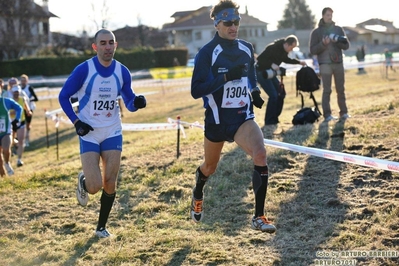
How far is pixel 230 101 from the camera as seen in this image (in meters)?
6.15

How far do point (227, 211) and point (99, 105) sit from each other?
2084 millimetres

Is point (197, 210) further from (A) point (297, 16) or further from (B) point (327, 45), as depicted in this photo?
(A) point (297, 16)

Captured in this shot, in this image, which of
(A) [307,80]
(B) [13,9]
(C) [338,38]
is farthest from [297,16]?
(C) [338,38]

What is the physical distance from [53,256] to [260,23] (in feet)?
294

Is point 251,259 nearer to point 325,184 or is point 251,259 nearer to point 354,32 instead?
point 325,184

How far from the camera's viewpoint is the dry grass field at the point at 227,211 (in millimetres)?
6105

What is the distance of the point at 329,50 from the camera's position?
38.9 feet

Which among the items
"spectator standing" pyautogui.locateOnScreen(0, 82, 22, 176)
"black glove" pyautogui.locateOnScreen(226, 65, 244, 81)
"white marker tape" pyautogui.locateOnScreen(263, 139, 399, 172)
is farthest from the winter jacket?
"black glove" pyautogui.locateOnScreen(226, 65, 244, 81)

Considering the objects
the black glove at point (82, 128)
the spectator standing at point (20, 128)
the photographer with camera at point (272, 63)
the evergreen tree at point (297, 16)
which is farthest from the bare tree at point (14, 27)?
the evergreen tree at point (297, 16)

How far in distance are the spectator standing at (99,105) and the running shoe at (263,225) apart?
174cm

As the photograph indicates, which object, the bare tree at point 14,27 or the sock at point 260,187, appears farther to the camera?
the bare tree at point 14,27

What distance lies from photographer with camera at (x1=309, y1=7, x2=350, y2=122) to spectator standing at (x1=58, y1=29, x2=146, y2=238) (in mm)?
5944

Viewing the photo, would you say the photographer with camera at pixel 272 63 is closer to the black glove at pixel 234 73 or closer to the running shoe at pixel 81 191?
the running shoe at pixel 81 191

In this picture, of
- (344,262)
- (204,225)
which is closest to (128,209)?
(204,225)
